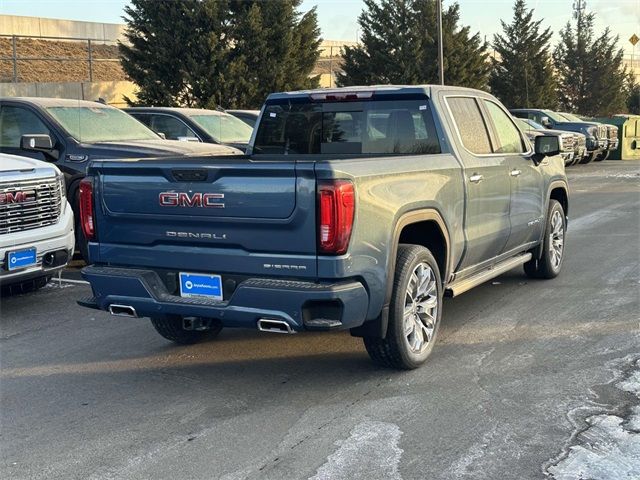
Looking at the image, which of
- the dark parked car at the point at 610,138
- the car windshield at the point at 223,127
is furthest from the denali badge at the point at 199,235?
the dark parked car at the point at 610,138

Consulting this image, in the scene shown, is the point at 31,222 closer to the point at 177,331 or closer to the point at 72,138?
the point at 177,331

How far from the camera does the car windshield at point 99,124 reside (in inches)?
370

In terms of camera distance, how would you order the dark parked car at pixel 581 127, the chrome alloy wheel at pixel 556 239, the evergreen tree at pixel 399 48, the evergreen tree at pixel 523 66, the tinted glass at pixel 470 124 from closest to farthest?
the tinted glass at pixel 470 124
the chrome alloy wheel at pixel 556 239
the dark parked car at pixel 581 127
the evergreen tree at pixel 399 48
the evergreen tree at pixel 523 66

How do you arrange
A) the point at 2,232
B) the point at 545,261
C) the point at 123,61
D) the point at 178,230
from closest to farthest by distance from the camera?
the point at 178,230
the point at 2,232
the point at 545,261
the point at 123,61

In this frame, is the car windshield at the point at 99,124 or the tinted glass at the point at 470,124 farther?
the car windshield at the point at 99,124

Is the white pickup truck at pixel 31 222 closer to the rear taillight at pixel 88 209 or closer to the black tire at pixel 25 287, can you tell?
the black tire at pixel 25 287

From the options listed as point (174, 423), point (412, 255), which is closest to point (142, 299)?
point (174, 423)

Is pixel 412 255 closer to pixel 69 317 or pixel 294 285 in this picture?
pixel 294 285

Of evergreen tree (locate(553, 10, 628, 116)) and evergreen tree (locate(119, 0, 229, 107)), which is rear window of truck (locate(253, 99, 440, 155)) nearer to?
evergreen tree (locate(119, 0, 229, 107))

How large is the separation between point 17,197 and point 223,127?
6874 millimetres

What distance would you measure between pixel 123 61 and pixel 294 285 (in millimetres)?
23589

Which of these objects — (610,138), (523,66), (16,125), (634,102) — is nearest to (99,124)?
(16,125)

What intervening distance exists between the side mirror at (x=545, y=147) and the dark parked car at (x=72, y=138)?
355 cm

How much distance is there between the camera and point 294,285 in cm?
441
